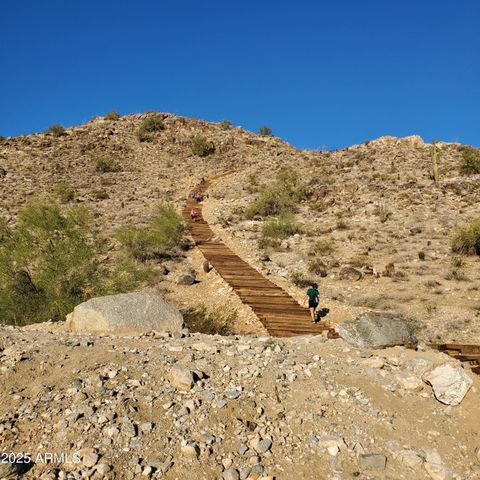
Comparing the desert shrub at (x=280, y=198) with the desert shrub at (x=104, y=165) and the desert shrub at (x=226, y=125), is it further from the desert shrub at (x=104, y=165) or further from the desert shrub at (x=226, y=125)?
the desert shrub at (x=226, y=125)

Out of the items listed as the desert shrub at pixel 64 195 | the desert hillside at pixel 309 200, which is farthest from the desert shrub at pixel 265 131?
the desert shrub at pixel 64 195

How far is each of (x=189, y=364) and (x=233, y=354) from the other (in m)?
0.97

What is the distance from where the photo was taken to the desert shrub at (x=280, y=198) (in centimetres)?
3047

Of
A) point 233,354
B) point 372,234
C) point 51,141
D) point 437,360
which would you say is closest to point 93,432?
point 233,354

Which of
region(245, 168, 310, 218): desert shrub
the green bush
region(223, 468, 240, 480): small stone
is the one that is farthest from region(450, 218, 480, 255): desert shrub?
region(223, 468, 240, 480): small stone

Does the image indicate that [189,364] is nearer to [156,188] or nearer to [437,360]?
[437,360]

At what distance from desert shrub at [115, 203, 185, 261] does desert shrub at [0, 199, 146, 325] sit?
18.2 feet

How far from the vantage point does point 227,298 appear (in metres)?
15.0

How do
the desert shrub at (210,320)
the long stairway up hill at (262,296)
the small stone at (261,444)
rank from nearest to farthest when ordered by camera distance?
the small stone at (261,444) → the desert shrub at (210,320) → the long stairway up hill at (262,296)

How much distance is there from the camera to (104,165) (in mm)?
46188

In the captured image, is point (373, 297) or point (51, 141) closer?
point (373, 297)

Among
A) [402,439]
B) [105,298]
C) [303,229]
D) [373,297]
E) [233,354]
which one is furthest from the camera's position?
[303,229]

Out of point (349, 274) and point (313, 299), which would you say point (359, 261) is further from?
point (313, 299)

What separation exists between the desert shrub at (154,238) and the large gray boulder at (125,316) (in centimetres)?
1058
